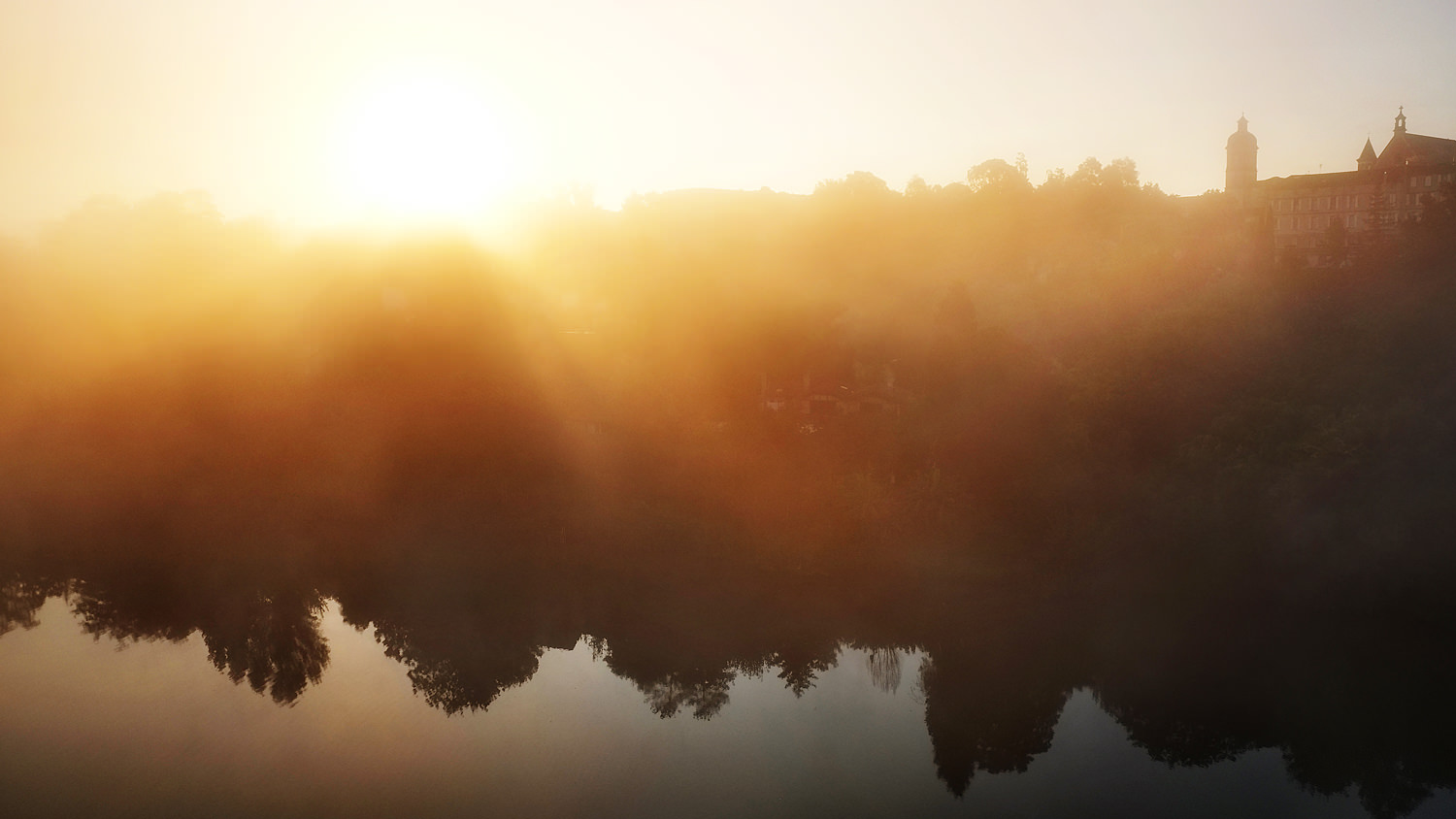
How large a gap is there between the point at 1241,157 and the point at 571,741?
5435 centimetres

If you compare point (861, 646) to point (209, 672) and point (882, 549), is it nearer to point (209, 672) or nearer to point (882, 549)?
point (882, 549)

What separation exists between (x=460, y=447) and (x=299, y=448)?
10130 mm

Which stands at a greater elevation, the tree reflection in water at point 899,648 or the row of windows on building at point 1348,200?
the row of windows on building at point 1348,200

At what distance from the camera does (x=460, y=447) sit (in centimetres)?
4069

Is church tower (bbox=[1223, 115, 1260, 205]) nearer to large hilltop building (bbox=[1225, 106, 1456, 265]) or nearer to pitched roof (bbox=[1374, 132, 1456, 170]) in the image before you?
large hilltop building (bbox=[1225, 106, 1456, 265])

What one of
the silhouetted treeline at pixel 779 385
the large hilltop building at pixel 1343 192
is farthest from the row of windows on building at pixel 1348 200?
the silhouetted treeline at pixel 779 385

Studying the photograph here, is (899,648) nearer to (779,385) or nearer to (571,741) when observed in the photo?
(571,741)

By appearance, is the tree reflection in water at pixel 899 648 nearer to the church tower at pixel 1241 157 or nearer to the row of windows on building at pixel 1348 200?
the row of windows on building at pixel 1348 200

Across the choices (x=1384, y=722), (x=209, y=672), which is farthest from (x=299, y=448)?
(x=1384, y=722)

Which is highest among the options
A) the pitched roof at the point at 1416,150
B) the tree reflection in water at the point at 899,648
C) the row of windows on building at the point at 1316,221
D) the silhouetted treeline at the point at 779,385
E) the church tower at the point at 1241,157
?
the church tower at the point at 1241,157

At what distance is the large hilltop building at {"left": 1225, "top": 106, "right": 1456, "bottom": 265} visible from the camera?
1630 inches

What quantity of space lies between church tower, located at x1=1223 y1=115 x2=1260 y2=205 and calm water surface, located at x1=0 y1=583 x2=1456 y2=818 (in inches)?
1683

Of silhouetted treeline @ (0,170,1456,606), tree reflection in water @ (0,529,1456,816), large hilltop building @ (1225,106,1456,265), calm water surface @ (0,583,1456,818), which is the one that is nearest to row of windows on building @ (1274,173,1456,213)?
large hilltop building @ (1225,106,1456,265)

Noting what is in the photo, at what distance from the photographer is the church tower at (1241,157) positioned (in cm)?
5441
